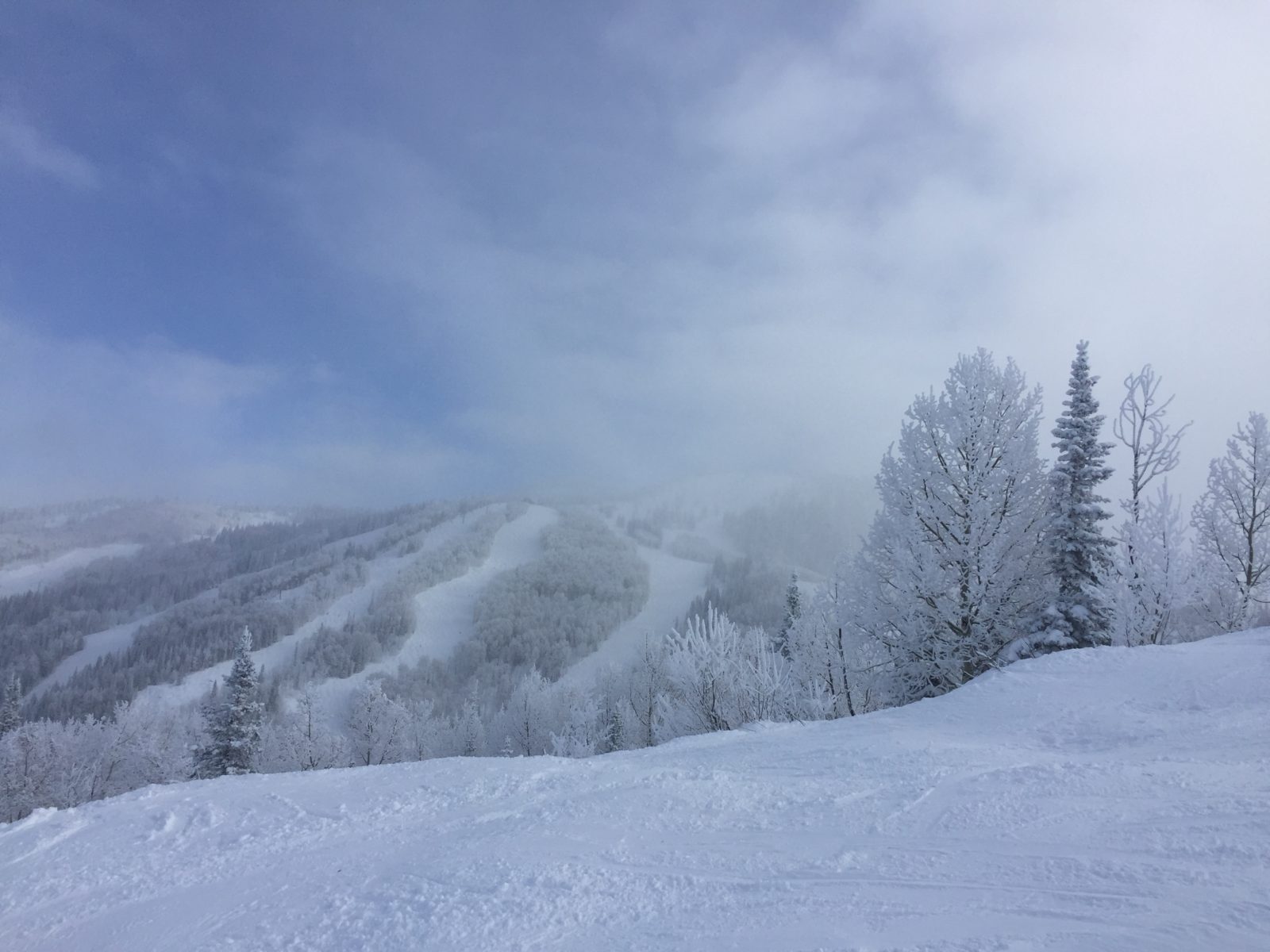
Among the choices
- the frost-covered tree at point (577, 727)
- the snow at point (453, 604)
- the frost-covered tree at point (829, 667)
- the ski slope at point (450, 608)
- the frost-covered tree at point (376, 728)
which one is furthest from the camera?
the snow at point (453, 604)

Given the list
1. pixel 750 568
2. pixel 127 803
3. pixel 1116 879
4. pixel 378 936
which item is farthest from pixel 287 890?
pixel 750 568

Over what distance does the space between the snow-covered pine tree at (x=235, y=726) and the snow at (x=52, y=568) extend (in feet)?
402

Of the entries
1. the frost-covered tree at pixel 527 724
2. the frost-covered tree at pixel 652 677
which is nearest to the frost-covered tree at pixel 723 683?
the frost-covered tree at pixel 652 677

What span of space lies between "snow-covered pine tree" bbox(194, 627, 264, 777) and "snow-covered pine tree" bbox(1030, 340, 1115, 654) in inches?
1267

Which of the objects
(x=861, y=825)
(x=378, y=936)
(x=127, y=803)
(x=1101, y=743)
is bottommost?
(x=127, y=803)

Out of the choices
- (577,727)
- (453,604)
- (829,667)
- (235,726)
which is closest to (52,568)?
(453,604)

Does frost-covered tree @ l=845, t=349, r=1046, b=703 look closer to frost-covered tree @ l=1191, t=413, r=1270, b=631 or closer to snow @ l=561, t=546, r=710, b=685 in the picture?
frost-covered tree @ l=1191, t=413, r=1270, b=631

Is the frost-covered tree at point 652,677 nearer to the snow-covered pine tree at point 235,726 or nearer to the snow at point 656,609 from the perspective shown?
the snow-covered pine tree at point 235,726

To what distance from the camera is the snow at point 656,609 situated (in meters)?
109

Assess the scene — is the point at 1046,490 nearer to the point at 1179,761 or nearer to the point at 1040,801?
the point at 1179,761

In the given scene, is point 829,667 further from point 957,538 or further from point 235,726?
point 235,726

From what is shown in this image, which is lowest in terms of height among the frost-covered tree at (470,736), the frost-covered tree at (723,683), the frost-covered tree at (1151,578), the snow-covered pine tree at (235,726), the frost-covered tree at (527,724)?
the frost-covered tree at (470,736)

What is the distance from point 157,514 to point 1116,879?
181 m

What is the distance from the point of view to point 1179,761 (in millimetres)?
6441
